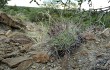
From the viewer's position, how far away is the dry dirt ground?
243 inches

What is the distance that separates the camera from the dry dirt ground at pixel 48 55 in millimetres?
6180

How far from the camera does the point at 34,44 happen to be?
7188 millimetres

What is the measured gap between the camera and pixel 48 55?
6434 mm

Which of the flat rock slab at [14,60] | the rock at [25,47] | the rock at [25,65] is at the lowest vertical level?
the rock at [25,65]

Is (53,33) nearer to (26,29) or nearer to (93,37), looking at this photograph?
(93,37)

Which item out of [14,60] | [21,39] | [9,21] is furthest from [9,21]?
[14,60]

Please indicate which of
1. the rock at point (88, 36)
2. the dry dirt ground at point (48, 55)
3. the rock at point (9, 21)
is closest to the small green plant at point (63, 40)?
the dry dirt ground at point (48, 55)

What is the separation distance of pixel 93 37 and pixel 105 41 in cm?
28

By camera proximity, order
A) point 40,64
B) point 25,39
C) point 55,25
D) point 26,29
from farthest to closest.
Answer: point 26,29 → point 25,39 → point 55,25 → point 40,64

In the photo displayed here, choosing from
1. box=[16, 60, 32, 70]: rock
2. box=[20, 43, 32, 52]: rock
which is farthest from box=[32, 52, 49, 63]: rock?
box=[20, 43, 32, 52]: rock

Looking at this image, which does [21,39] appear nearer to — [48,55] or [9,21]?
[48,55]

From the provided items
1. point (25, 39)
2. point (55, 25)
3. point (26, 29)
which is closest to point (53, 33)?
point (55, 25)

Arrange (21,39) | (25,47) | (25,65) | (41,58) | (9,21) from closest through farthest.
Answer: (25,65) → (41,58) → (25,47) → (21,39) → (9,21)

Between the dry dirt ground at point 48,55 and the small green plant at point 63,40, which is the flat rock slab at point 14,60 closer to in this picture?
the dry dirt ground at point 48,55
